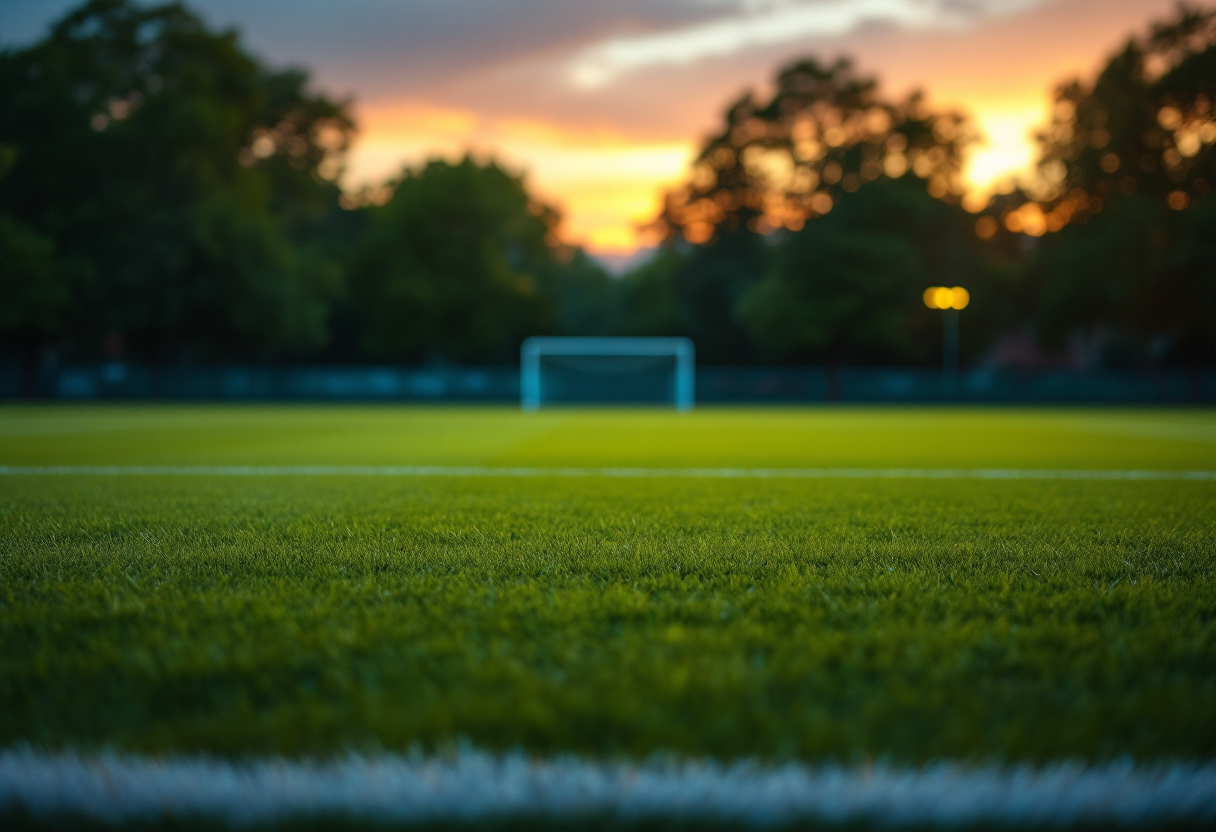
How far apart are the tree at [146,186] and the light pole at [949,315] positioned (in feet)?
94.1

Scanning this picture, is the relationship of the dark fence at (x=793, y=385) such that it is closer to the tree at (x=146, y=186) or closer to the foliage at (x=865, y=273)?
the foliage at (x=865, y=273)

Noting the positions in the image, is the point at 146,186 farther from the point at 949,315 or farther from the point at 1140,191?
the point at 1140,191

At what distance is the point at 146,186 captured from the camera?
33.2 meters

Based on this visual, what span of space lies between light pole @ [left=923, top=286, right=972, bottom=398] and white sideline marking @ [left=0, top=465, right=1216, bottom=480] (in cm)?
3158

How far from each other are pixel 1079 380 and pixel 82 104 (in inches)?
1827

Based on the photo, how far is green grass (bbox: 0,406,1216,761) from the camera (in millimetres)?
1408

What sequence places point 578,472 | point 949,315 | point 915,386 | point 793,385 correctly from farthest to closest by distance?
point 949,315 < point 793,385 < point 915,386 < point 578,472

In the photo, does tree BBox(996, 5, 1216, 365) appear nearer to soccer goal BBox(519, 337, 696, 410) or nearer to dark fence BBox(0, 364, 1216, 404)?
dark fence BBox(0, 364, 1216, 404)

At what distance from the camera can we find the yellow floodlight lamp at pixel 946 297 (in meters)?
35.8

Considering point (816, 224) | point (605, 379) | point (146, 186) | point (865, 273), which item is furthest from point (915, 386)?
point (146, 186)

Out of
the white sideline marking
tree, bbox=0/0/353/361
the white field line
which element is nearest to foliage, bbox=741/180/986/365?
tree, bbox=0/0/353/361

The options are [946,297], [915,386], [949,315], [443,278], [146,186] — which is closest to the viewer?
[146,186]

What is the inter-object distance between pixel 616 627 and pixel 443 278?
40.6 m

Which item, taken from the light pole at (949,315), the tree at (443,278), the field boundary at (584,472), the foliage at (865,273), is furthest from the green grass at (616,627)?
the tree at (443,278)
